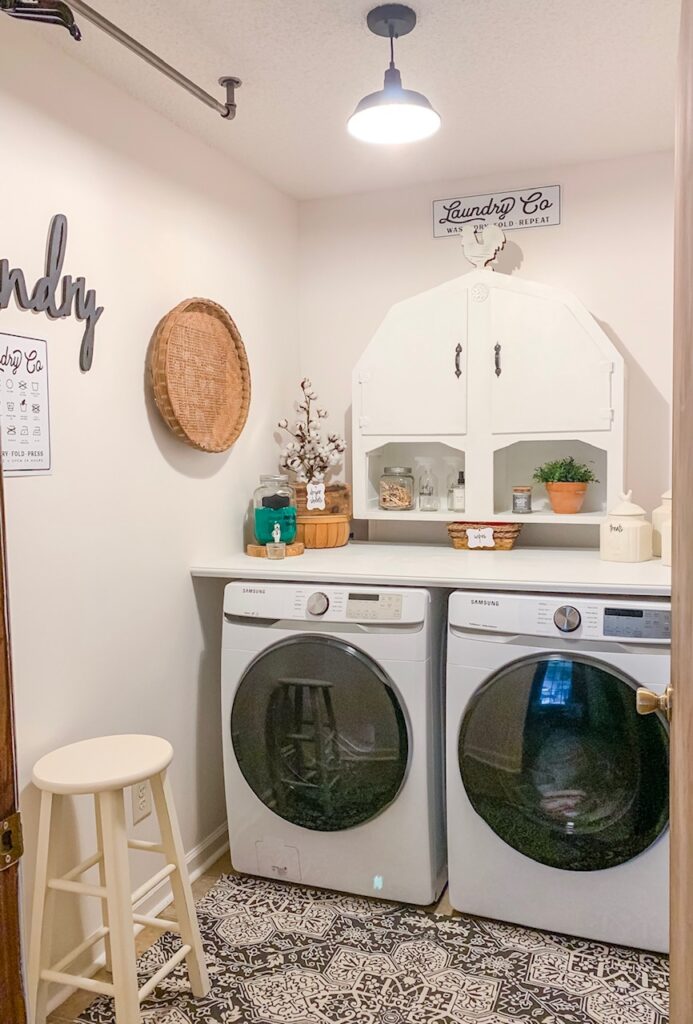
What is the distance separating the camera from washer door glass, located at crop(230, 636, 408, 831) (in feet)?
7.62

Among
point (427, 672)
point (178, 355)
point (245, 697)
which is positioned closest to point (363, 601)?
point (427, 672)

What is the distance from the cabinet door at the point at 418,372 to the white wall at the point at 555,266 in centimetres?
34

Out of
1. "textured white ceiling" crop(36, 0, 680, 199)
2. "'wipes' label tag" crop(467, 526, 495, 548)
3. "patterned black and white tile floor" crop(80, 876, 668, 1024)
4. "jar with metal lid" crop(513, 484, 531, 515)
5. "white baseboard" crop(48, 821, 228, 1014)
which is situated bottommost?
"patterned black and white tile floor" crop(80, 876, 668, 1024)

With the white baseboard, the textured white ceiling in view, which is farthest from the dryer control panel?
the textured white ceiling

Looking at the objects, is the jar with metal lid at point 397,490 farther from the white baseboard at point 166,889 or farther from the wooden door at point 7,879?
the wooden door at point 7,879

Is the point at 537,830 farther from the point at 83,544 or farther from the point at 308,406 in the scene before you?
the point at 308,406

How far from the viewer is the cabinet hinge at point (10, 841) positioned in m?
0.82

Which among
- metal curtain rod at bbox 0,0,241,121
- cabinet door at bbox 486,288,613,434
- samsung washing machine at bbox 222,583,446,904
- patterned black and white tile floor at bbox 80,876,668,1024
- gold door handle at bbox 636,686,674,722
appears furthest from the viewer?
cabinet door at bbox 486,288,613,434

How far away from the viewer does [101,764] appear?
1.87 metres

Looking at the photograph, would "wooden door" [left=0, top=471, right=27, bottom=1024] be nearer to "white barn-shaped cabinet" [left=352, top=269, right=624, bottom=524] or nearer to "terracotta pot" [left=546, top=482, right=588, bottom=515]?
"white barn-shaped cabinet" [left=352, top=269, right=624, bottom=524]

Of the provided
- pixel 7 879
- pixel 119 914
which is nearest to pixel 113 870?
pixel 119 914

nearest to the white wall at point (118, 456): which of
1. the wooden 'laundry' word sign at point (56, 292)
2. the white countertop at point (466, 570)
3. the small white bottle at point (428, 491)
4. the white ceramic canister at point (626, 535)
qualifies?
the wooden 'laundry' word sign at point (56, 292)

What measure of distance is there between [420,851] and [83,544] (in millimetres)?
1301

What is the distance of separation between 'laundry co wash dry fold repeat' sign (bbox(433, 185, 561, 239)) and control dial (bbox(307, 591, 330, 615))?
1.52m
